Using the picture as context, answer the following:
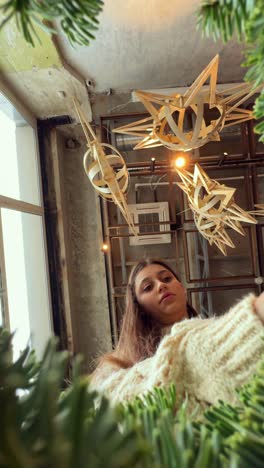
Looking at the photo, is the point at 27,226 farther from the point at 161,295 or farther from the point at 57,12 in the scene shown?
the point at 57,12

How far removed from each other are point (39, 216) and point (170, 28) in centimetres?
194

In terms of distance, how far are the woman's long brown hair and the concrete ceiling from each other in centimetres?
142

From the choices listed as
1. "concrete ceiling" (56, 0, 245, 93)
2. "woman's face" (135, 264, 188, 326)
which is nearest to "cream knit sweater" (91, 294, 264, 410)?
"woman's face" (135, 264, 188, 326)

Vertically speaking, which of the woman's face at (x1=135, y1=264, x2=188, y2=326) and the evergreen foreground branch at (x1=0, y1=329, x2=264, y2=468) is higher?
the evergreen foreground branch at (x1=0, y1=329, x2=264, y2=468)

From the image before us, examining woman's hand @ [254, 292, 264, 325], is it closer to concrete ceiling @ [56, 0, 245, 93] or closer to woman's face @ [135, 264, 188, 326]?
woman's face @ [135, 264, 188, 326]

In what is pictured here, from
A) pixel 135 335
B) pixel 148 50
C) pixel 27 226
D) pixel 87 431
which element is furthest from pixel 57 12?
pixel 27 226

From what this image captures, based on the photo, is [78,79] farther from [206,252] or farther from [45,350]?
[45,350]

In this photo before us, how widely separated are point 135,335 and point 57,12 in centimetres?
140

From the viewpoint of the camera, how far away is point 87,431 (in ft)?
0.41

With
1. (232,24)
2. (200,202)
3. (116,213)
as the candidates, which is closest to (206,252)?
(116,213)

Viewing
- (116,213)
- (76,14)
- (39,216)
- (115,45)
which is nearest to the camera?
(76,14)

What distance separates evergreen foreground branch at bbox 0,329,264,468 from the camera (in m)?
0.11

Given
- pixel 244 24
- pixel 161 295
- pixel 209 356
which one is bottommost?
pixel 161 295

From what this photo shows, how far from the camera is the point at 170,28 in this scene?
230cm
